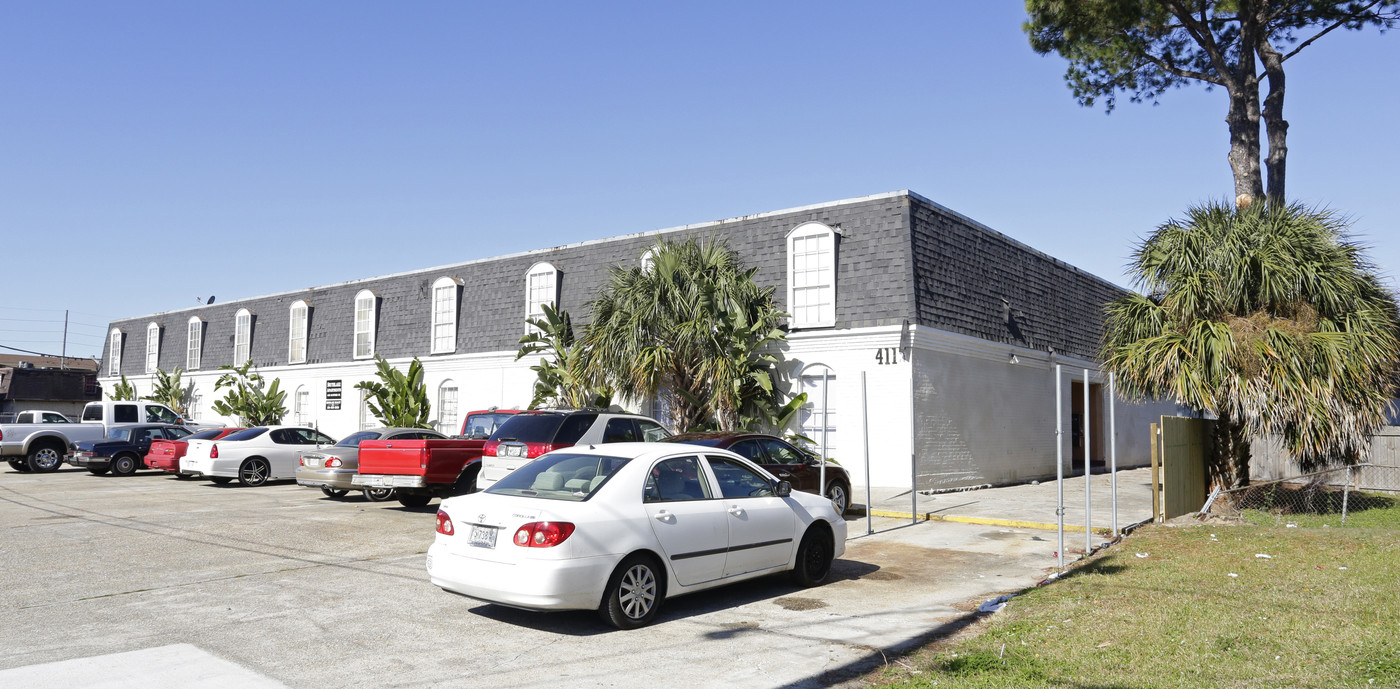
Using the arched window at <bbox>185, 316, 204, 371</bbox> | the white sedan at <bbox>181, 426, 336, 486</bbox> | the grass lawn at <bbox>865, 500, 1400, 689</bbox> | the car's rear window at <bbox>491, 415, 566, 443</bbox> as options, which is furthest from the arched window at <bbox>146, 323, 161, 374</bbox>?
the grass lawn at <bbox>865, 500, 1400, 689</bbox>

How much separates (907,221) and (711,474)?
11936 mm

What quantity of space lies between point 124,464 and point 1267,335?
2575cm

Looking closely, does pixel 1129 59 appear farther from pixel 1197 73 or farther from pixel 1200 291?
pixel 1200 291

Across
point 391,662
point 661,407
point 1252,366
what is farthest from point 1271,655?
point 661,407

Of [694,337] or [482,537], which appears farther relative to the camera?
[694,337]

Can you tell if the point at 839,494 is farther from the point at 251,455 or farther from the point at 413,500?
the point at 251,455

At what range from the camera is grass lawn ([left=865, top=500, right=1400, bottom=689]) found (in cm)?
597

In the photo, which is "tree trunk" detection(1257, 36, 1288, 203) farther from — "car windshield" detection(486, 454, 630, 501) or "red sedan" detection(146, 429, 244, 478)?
"red sedan" detection(146, 429, 244, 478)

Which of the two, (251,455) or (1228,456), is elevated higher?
(1228,456)

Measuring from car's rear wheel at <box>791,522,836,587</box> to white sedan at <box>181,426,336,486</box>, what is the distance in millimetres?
14718

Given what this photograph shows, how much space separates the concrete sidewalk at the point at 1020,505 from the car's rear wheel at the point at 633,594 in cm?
792

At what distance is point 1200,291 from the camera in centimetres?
1533

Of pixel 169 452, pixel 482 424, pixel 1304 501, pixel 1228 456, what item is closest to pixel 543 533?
pixel 482 424

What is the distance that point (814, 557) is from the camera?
9.36m
